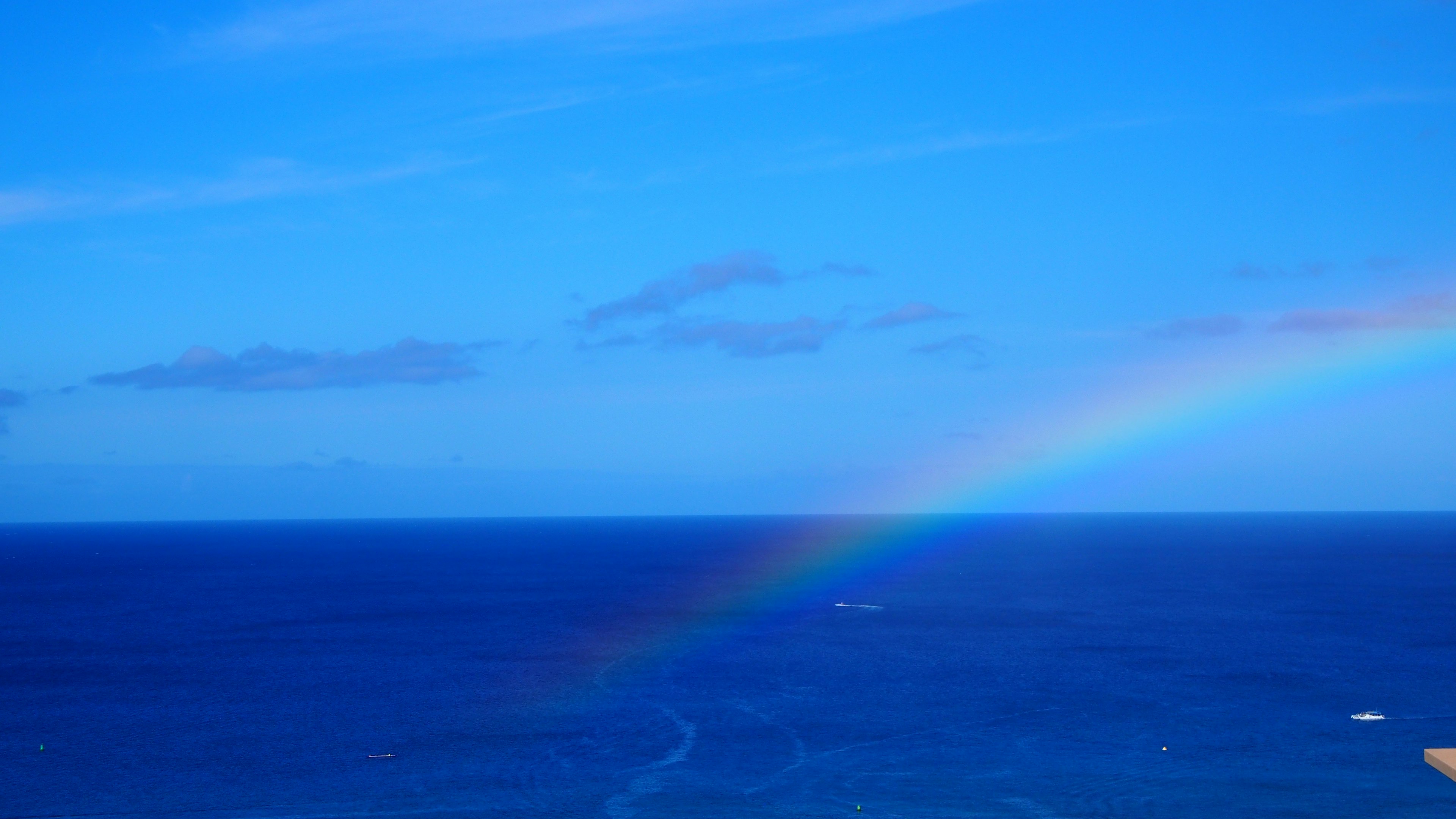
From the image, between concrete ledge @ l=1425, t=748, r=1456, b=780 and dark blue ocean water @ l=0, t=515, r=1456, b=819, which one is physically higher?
concrete ledge @ l=1425, t=748, r=1456, b=780

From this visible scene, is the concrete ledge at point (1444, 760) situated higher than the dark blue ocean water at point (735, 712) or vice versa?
the concrete ledge at point (1444, 760)

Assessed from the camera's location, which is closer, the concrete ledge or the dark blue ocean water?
the concrete ledge

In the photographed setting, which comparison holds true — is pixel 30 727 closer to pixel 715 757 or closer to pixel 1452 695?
pixel 715 757

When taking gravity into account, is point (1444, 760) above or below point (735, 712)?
above

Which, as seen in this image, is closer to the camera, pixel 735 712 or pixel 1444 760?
pixel 1444 760

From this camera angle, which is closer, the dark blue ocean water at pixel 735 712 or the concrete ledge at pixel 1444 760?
the concrete ledge at pixel 1444 760
